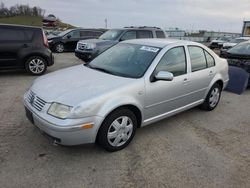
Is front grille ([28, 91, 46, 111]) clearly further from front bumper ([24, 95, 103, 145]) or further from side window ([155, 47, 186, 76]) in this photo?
side window ([155, 47, 186, 76])

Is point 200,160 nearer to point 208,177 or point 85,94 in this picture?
point 208,177

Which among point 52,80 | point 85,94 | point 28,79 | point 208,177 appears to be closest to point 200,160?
point 208,177

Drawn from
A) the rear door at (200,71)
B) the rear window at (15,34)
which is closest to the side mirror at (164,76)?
the rear door at (200,71)

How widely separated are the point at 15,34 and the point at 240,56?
7146mm

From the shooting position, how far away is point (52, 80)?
383cm

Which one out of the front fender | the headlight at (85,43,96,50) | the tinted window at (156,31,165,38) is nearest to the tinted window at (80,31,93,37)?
the headlight at (85,43,96,50)

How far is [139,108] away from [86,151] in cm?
100

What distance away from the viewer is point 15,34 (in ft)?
25.7

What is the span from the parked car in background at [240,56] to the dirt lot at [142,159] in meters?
3.05

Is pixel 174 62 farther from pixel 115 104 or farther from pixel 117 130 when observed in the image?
pixel 117 130

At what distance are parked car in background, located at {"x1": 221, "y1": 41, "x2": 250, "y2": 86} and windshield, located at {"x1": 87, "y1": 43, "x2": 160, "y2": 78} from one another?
4.29 m

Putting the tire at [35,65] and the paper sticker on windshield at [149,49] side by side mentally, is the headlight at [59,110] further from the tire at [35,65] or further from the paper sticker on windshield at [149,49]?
the tire at [35,65]

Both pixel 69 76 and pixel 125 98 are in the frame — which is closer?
pixel 125 98

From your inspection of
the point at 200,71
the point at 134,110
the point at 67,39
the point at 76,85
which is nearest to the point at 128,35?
the point at 67,39
